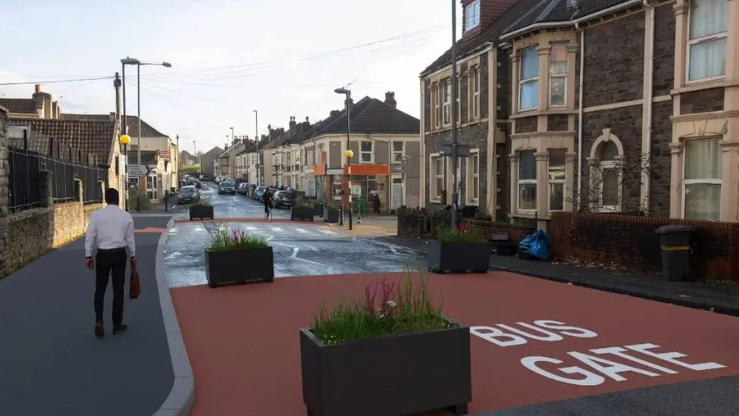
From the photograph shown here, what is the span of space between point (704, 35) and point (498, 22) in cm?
1112

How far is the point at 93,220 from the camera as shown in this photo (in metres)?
7.73

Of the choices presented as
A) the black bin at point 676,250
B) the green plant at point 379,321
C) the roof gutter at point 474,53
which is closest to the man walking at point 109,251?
the green plant at point 379,321

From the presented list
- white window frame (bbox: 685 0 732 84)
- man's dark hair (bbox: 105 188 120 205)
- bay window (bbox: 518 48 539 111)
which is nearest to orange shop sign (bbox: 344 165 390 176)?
bay window (bbox: 518 48 539 111)

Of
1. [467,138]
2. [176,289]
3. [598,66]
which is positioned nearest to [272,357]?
[176,289]

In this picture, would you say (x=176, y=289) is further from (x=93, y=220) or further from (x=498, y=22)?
(x=498, y=22)

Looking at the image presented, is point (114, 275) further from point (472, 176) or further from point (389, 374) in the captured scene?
point (472, 176)

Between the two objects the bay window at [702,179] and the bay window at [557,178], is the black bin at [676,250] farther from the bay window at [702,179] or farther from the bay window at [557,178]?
the bay window at [557,178]

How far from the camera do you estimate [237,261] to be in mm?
12359

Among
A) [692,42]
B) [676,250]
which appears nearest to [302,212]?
[692,42]

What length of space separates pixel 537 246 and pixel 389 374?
41.2ft

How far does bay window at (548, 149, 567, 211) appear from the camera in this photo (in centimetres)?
1902

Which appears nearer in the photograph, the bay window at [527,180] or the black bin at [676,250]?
the black bin at [676,250]

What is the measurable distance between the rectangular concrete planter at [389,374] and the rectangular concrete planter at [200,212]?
3169cm

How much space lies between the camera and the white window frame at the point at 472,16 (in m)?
25.8
